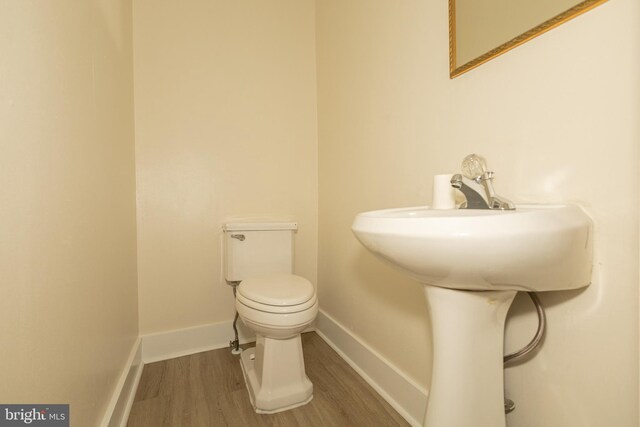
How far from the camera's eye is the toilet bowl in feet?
3.69

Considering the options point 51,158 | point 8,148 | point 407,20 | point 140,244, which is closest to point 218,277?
point 140,244

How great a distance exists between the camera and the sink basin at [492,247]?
487 millimetres

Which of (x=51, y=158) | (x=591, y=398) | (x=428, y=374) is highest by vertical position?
(x=51, y=158)

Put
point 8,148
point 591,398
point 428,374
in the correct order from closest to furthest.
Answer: point 8,148 < point 591,398 < point 428,374

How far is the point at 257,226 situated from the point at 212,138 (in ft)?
1.90

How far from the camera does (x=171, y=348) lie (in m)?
1.58

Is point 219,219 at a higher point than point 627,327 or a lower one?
higher

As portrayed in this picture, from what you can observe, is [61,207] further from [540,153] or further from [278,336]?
[540,153]

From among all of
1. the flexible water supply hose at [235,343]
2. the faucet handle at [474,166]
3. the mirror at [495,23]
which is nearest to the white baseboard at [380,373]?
the flexible water supply hose at [235,343]

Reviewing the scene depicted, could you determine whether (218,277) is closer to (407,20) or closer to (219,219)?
(219,219)

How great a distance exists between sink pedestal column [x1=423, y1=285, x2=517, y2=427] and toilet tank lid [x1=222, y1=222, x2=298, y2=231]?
3.50 ft

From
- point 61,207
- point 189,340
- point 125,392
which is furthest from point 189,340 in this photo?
point 61,207

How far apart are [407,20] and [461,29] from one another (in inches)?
12.0

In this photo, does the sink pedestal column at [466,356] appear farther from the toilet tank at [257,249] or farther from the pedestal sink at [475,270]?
the toilet tank at [257,249]
